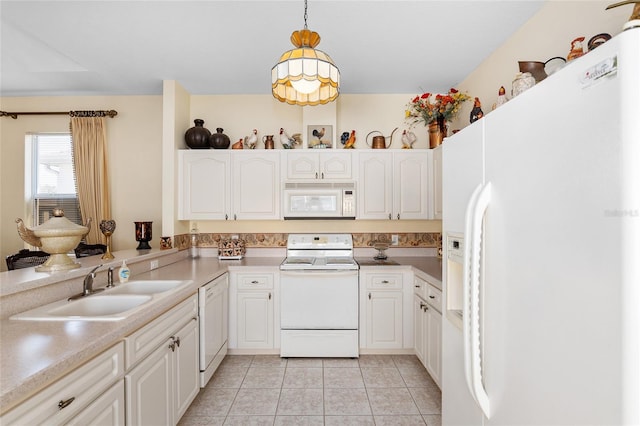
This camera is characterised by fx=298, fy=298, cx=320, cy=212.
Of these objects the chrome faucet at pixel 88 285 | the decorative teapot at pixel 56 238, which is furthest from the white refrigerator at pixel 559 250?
the decorative teapot at pixel 56 238

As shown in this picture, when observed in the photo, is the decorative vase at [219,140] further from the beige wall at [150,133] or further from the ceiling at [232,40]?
the ceiling at [232,40]

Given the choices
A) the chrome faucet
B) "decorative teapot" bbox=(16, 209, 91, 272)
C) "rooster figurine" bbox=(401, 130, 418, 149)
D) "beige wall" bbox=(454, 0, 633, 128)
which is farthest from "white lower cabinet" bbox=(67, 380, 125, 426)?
"rooster figurine" bbox=(401, 130, 418, 149)

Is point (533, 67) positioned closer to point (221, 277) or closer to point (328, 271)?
point (328, 271)

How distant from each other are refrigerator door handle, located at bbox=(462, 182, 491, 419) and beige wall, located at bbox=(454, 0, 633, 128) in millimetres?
1464

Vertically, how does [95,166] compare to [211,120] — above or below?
below

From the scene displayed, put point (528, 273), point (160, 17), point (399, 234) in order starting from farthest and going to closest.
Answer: point (399, 234) < point (160, 17) < point (528, 273)

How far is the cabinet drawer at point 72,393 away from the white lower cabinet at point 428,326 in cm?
209

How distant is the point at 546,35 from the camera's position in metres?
2.09

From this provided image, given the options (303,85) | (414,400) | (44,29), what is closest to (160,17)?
(44,29)

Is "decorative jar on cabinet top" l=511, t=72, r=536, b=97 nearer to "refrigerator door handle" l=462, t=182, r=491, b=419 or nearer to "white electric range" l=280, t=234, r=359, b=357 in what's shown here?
"refrigerator door handle" l=462, t=182, r=491, b=419

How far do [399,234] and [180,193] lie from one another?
2632 millimetres

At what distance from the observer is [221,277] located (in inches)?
111

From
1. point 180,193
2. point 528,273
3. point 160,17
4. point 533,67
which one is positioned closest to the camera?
point 528,273

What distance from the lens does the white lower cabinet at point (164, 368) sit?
4.78ft
